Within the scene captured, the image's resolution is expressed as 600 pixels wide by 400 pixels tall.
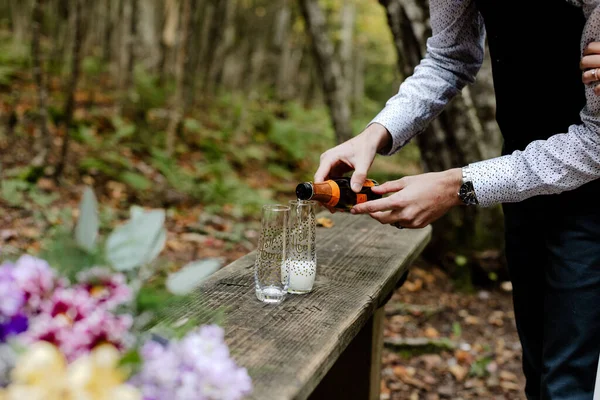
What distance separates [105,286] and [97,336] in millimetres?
108

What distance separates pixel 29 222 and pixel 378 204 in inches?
155

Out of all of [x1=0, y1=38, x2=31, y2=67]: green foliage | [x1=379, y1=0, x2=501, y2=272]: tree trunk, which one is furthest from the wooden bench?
[x1=0, y1=38, x2=31, y2=67]: green foliage

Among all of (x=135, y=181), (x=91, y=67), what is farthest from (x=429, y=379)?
(x=91, y=67)

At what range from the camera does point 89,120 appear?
26.3 feet

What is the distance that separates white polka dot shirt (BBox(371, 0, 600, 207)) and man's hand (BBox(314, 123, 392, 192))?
60 millimetres

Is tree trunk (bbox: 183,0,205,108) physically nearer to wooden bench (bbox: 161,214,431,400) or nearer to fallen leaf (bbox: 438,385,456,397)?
fallen leaf (bbox: 438,385,456,397)

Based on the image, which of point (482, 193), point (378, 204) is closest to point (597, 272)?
point (482, 193)

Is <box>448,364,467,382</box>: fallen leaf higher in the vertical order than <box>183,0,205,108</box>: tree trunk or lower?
lower

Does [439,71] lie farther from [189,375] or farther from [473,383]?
[473,383]

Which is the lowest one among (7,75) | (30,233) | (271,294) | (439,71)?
(30,233)

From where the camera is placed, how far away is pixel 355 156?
202 centimetres

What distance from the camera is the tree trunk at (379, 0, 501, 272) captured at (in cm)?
424

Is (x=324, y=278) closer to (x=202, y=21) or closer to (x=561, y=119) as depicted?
(x=561, y=119)

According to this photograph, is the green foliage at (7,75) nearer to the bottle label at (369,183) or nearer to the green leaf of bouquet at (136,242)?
the bottle label at (369,183)
